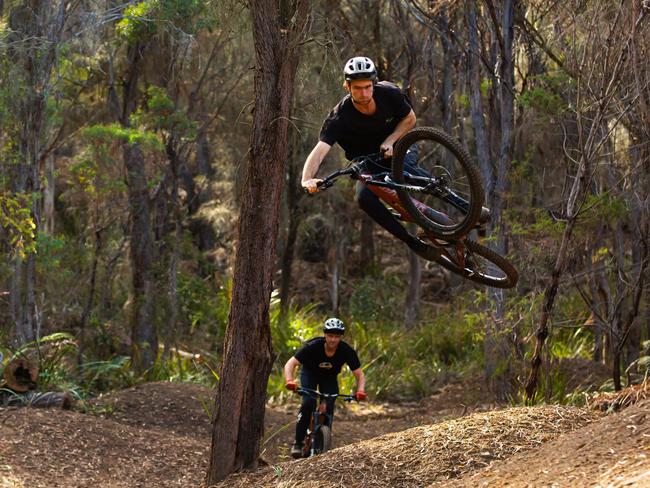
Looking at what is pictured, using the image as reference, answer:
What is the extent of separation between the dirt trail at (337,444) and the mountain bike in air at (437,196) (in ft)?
4.54

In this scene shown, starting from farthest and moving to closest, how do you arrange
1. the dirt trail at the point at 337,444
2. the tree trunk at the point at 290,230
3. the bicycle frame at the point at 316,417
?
the tree trunk at the point at 290,230
the bicycle frame at the point at 316,417
the dirt trail at the point at 337,444

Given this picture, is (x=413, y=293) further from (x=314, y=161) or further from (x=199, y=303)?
(x=314, y=161)

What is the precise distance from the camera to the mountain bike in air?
794cm

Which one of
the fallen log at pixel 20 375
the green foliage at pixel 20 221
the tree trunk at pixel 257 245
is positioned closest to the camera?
the tree trunk at pixel 257 245

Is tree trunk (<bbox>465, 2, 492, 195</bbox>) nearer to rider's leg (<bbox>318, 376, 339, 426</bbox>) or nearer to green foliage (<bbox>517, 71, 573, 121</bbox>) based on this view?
green foliage (<bbox>517, 71, 573, 121</bbox>)

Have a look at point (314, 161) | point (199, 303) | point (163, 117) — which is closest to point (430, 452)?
point (314, 161)

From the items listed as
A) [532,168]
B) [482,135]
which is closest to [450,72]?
[532,168]

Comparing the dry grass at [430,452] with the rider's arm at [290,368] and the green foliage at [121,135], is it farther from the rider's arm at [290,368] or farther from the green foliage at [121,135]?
the green foliage at [121,135]

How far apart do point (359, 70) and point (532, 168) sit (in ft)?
37.5

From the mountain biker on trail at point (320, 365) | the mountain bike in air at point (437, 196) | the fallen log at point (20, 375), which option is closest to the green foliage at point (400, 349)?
the fallen log at point (20, 375)

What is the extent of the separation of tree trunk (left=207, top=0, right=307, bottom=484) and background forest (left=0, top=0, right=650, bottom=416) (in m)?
0.16

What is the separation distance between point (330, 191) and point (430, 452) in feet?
49.6

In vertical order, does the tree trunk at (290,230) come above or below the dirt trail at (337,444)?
above

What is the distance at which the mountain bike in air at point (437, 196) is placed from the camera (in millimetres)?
7941
